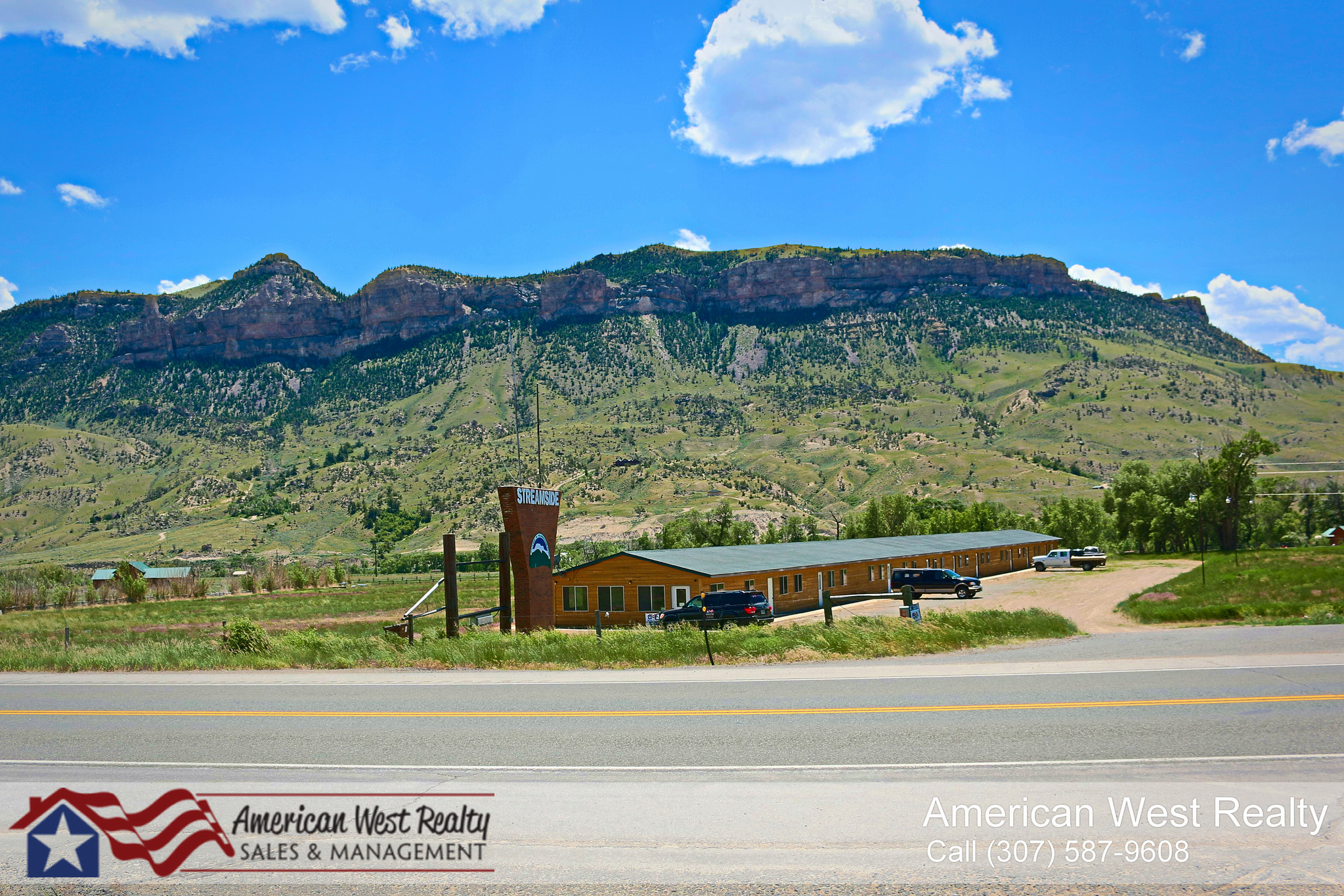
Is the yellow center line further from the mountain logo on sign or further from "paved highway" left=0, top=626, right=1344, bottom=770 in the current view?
the mountain logo on sign

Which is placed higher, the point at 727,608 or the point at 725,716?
the point at 725,716

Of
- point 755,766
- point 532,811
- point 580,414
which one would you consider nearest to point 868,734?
point 755,766

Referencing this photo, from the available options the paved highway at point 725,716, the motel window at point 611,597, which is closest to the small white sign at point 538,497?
the paved highway at point 725,716

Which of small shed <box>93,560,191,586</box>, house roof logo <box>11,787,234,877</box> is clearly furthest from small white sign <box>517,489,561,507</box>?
small shed <box>93,560,191,586</box>

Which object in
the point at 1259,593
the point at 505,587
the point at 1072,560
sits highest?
the point at 505,587

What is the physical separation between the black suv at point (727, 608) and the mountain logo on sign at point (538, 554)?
10426mm

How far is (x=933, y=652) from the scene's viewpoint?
17.8 metres

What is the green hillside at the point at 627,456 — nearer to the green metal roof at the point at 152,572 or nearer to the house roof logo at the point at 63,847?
the green metal roof at the point at 152,572

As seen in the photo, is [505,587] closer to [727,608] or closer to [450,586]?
[450,586]

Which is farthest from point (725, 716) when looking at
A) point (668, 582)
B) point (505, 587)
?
point (668, 582)

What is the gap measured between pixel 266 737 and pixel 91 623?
61.5m

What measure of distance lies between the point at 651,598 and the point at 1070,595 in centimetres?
2574

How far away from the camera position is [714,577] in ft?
129

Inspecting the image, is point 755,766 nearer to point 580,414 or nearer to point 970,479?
point 970,479
